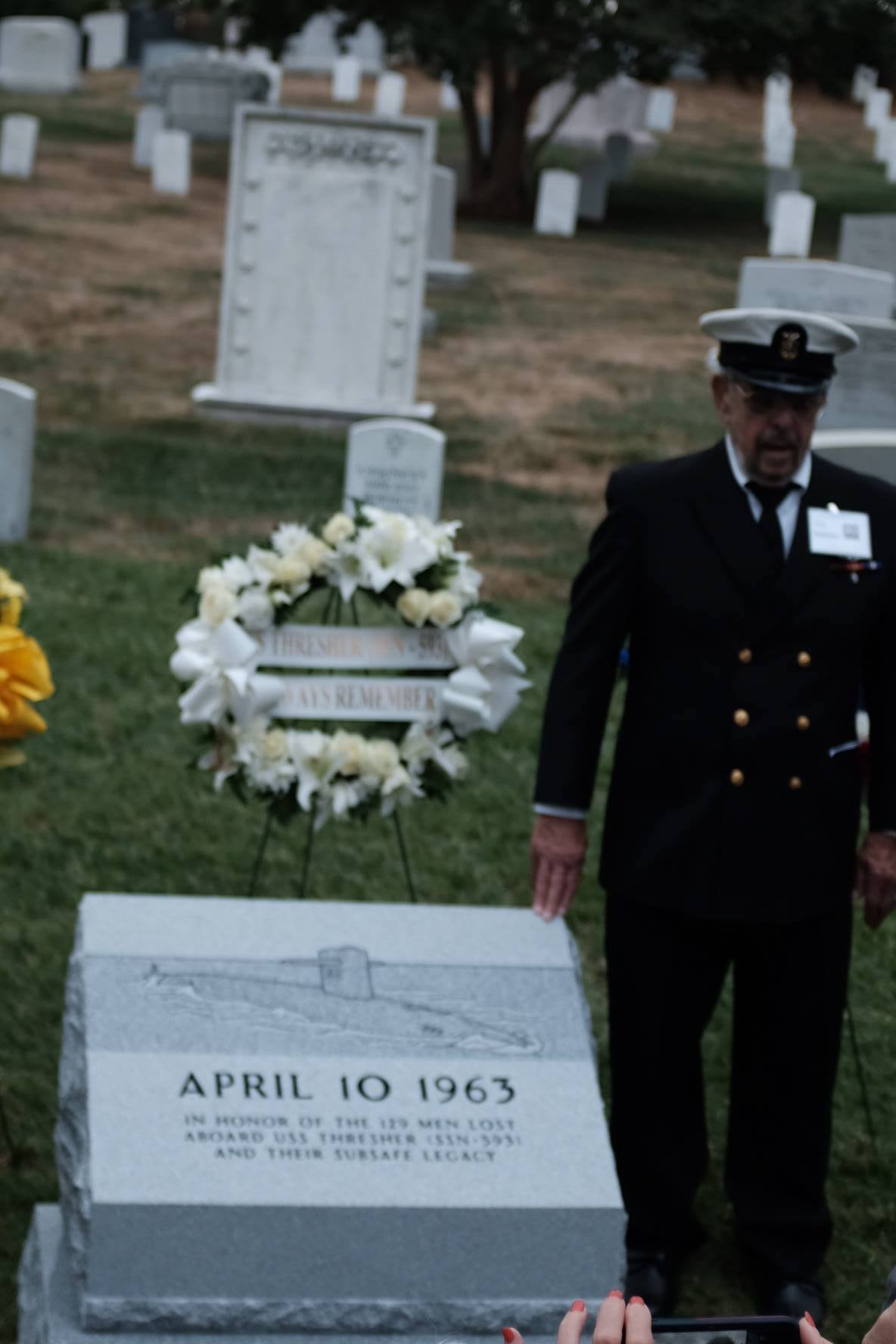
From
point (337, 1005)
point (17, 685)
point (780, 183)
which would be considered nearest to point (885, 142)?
point (780, 183)

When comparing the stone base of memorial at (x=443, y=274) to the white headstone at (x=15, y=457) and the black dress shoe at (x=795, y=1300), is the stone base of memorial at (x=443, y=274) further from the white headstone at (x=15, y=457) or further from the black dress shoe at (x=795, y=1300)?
the black dress shoe at (x=795, y=1300)

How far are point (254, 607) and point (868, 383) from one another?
7160 mm

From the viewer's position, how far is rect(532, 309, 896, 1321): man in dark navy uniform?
400 centimetres

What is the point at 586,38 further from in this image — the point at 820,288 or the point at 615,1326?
the point at 615,1326

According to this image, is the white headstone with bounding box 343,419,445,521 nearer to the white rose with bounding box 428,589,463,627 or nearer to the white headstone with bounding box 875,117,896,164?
the white rose with bounding box 428,589,463,627

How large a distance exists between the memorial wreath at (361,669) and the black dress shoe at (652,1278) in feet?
4.01

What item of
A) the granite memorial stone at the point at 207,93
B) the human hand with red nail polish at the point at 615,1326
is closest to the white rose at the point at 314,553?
the human hand with red nail polish at the point at 615,1326

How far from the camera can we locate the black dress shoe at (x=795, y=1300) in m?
4.23

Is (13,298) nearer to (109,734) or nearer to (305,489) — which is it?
(305,489)

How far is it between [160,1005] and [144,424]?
918cm

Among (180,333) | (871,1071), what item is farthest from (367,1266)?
(180,333)

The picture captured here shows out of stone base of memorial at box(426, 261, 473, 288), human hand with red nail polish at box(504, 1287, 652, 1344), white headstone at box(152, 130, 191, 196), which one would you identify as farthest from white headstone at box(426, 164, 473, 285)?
human hand with red nail polish at box(504, 1287, 652, 1344)

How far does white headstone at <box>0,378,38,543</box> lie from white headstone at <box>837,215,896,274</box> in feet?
33.8

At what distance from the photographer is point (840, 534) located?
4023mm
